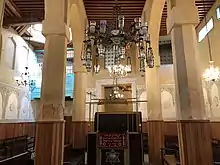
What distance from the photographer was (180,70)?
379 cm

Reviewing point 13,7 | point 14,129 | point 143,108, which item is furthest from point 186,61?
point 14,129

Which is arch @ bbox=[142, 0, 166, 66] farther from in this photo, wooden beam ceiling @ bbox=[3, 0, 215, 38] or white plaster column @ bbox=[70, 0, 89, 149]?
white plaster column @ bbox=[70, 0, 89, 149]

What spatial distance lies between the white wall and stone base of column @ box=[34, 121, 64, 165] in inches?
231

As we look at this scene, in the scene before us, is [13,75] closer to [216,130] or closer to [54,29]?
[54,29]

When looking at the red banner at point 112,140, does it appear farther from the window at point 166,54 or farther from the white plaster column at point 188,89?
the window at point 166,54

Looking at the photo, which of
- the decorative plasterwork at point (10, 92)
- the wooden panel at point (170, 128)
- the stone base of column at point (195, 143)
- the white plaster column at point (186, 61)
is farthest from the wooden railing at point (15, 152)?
the wooden panel at point (170, 128)

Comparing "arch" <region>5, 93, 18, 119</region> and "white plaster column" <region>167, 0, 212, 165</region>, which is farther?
"arch" <region>5, 93, 18, 119</region>

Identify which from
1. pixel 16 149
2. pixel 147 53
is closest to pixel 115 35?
pixel 147 53

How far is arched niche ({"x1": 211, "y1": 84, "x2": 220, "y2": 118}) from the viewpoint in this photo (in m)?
7.86

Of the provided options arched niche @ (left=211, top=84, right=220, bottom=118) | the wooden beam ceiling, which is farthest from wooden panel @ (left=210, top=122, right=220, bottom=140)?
the wooden beam ceiling

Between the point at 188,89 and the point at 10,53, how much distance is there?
Answer: 357 inches

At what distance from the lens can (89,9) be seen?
813 centimetres

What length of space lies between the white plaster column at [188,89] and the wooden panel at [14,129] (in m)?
8.07

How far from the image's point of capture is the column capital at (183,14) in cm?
389
